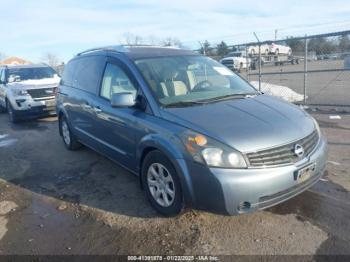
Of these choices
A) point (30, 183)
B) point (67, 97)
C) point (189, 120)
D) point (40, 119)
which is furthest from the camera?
point (40, 119)

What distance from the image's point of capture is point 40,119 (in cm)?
1088

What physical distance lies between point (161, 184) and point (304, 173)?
149 cm

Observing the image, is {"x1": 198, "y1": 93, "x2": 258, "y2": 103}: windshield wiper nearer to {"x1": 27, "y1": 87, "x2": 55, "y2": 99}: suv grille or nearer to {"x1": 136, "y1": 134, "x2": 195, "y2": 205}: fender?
{"x1": 136, "y1": 134, "x2": 195, "y2": 205}: fender

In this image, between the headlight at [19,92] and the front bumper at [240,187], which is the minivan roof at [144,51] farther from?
the headlight at [19,92]

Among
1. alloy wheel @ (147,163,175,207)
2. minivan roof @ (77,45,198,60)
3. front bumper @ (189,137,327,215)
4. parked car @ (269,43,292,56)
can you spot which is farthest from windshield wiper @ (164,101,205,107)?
parked car @ (269,43,292,56)

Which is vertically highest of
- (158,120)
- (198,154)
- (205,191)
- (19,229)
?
(158,120)

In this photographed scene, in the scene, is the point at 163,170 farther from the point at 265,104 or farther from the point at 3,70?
the point at 3,70

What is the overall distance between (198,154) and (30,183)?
3223mm

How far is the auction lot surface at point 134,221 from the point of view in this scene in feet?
10.8

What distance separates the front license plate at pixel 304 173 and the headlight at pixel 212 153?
1.92 ft

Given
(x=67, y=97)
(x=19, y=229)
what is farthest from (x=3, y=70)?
(x=19, y=229)

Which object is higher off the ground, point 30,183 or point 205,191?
point 205,191

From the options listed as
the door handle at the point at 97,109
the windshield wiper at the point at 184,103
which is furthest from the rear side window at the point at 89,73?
the windshield wiper at the point at 184,103

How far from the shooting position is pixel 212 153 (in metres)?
3.19
